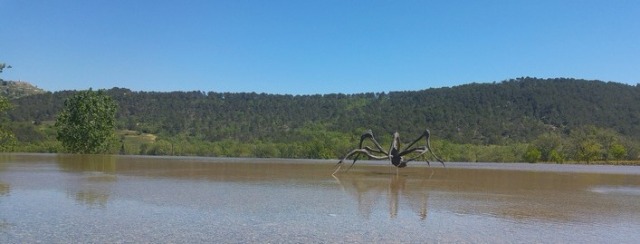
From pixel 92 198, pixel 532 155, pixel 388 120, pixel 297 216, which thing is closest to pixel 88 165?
pixel 92 198

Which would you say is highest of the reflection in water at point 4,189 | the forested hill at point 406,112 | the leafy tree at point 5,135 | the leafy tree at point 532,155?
the forested hill at point 406,112

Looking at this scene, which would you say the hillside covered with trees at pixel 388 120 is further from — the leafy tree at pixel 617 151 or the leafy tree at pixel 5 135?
the leafy tree at pixel 5 135

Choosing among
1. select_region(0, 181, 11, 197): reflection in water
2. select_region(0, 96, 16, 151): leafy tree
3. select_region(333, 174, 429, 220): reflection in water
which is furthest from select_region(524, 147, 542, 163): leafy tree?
select_region(0, 181, 11, 197): reflection in water

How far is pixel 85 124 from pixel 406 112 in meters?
Answer: 98.7

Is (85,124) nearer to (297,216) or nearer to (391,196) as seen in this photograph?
(391,196)

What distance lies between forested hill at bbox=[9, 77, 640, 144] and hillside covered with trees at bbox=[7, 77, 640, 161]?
295 mm

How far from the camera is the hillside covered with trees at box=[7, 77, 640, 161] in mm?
92500

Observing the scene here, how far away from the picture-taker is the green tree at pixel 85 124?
183 ft

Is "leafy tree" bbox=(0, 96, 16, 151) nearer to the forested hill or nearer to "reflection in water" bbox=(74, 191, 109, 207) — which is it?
"reflection in water" bbox=(74, 191, 109, 207)

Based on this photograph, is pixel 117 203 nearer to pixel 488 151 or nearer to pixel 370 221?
pixel 370 221

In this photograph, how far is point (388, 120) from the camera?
133750mm

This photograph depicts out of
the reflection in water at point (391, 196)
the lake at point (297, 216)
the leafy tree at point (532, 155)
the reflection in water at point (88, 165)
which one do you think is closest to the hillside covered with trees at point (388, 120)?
the leafy tree at point (532, 155)

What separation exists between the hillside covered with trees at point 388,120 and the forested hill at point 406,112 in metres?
0.29

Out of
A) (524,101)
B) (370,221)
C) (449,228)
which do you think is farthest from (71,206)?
(524,101)
